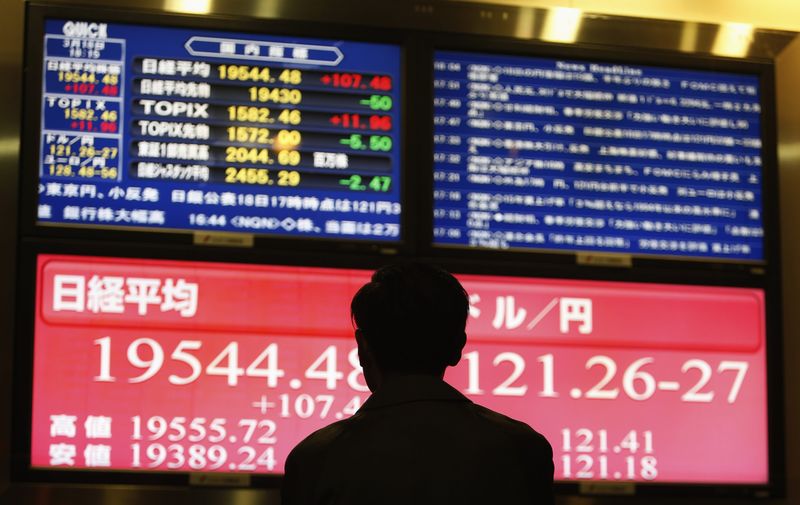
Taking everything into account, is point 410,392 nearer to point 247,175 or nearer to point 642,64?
point 247,175

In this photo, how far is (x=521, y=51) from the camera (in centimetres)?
334

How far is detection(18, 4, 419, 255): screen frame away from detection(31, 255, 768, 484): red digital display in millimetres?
74

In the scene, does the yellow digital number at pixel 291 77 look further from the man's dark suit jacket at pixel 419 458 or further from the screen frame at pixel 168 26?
the man's dark suit jacket at pixel 419 458

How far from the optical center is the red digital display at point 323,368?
299cm

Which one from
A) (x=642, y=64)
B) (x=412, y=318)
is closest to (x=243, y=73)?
(x=642, y=64)

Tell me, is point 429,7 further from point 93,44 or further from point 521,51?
point 93,44

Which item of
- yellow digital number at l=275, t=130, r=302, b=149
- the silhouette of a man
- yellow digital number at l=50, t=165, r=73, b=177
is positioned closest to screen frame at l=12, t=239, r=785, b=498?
yellow digital number at l=50, t=165, r=73, b=177

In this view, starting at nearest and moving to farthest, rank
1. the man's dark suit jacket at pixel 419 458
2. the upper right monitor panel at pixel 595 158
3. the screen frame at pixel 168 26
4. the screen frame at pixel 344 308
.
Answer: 1. the man's dark suit jacket at pixel 419 458
2. the screen frame at pixel 344 308
3. the screen frame at pixel 168 26
4. the upper right monitor panel at pixel 595 158

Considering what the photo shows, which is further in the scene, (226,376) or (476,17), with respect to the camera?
(476,17)

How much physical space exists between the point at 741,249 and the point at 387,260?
3.59ft

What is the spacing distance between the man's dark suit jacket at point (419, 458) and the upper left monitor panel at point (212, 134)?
5.04 feet

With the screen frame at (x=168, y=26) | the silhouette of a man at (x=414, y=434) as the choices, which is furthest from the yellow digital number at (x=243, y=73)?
the silhouette of a man at (x=414, y=434)

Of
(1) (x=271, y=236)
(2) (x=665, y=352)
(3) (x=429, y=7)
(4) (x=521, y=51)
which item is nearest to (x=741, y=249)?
(2) (x=665, y=352)

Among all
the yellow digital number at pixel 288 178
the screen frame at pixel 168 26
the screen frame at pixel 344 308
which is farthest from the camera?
the yellow digital number at pixel 288 178
